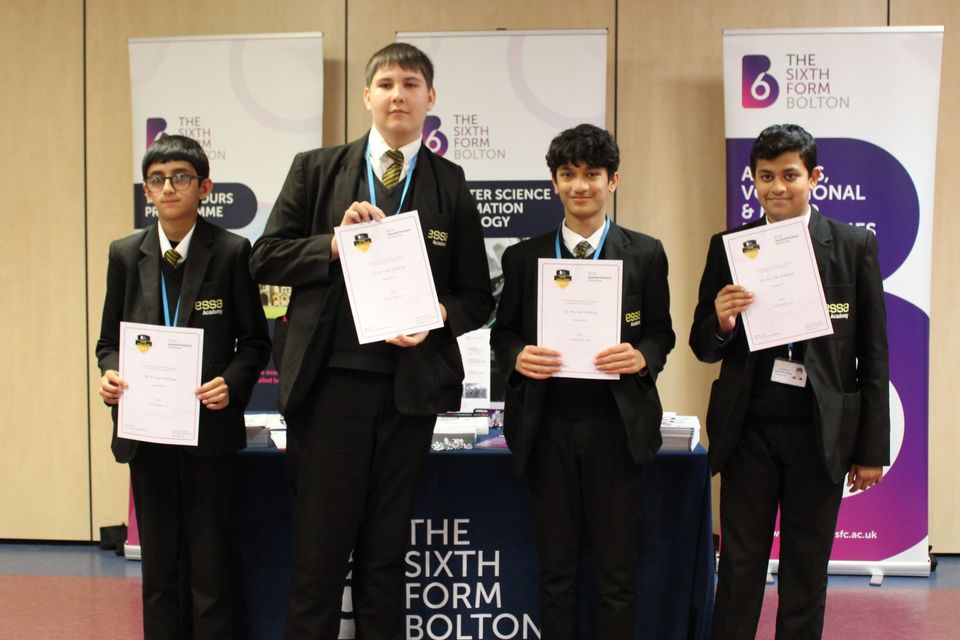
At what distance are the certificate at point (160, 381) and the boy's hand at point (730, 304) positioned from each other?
5.05 feet

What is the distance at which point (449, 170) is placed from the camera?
2.43m

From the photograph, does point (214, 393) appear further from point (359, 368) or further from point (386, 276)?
point (386, 276)

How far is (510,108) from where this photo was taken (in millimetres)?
4180

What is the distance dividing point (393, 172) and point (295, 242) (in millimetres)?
340

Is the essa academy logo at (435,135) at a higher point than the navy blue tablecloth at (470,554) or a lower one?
higher

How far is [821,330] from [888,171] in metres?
2.16

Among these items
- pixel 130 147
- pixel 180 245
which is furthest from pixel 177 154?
pixel 130 147

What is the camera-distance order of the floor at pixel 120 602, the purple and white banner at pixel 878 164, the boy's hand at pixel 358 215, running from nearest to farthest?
1. the boy's hand at pixel 358 215
2. the floor at pixel 120 602
3. the purple and white banner at pixel 878 164

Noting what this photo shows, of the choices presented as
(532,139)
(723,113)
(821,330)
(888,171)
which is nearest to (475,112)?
(532,139)

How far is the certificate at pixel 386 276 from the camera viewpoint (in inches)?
85.7

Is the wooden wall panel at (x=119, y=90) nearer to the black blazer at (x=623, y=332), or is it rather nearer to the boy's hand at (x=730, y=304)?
the black blazer at (x=623, y=332)

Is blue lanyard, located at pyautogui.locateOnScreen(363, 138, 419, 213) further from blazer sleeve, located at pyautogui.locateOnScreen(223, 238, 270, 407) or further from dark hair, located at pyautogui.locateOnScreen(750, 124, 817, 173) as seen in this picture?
dark hair, located at pyautogui.locateOnScreen(750, 124, 817, 173)

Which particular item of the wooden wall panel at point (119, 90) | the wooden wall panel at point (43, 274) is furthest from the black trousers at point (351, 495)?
the wooden wall panel at point (43, 274)

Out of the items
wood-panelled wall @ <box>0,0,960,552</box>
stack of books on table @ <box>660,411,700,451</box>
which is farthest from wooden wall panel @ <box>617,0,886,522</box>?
stack of books on table @ <box>660,411,700,451</box>
